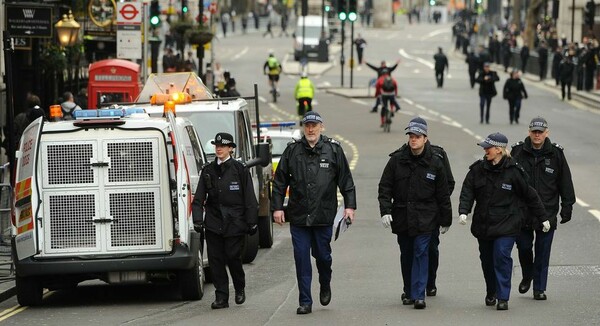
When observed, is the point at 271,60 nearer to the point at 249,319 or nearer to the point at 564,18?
the point at 564,18

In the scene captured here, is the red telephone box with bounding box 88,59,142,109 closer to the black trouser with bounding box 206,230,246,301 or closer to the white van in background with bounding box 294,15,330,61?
the black trouser with bounding box 206,230,246,301

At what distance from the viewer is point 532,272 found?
14.7 m

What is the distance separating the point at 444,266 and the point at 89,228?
4.73 meters

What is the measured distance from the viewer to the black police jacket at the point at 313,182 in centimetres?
1359

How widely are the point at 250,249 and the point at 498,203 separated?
5.30m

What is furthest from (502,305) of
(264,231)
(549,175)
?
(264,231)

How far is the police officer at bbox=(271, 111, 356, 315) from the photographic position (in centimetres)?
1358

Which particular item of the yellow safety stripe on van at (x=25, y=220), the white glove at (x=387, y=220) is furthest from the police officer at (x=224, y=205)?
the yellow safety stripe on van at (x=25, y=220)

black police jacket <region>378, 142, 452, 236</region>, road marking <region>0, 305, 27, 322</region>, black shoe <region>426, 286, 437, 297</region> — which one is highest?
black police jacket <region>378, 142, 452, 236</region>

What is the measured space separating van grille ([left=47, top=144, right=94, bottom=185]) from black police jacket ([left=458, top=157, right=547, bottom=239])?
3.70m

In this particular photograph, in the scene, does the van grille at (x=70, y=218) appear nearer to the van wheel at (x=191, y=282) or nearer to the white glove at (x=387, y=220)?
the van wheel at (x=191, y=282)

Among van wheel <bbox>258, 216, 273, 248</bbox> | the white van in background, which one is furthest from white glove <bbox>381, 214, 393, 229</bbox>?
the white van in background

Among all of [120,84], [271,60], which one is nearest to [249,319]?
[120,84]

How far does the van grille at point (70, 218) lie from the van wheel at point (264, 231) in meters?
5.40
